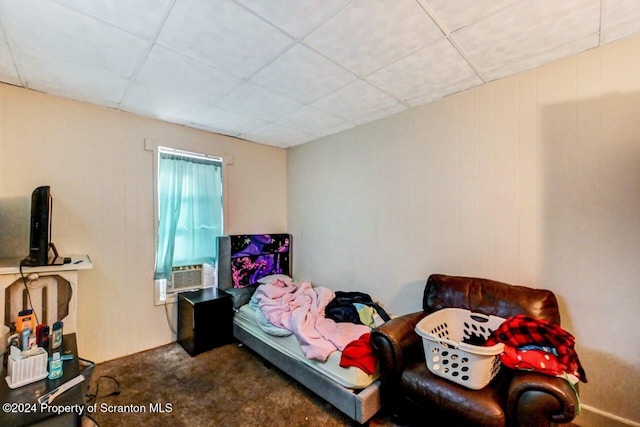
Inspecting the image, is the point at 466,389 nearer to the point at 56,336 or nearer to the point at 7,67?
the point at 56,336

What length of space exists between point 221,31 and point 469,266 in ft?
8.05

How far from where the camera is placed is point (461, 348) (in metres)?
1.54

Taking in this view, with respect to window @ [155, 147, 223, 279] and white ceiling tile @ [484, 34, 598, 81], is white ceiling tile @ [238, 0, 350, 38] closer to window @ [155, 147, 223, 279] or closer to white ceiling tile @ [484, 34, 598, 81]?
white ceiling tile @ [484, 34, 598, 81]

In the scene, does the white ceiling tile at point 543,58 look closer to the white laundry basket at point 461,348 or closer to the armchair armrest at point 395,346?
the white laundry basket at point 461,348

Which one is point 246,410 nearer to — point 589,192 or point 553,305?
point 553,305

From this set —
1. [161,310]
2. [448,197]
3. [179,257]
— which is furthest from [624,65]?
[161,310]

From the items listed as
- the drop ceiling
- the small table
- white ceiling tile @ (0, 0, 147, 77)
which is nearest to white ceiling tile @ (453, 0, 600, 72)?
the drop ceiling

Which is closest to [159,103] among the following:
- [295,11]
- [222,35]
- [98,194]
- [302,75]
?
[98,194]

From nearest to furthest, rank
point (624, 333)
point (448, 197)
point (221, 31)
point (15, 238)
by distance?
point (221, 31) < point (624, 333) < point (15, 238) < point (448, 197)

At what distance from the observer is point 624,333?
5.52 feet

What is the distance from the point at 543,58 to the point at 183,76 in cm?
255

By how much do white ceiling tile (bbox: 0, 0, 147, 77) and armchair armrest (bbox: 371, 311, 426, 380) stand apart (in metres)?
2.40

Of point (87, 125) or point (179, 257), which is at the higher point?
point (87, 125)

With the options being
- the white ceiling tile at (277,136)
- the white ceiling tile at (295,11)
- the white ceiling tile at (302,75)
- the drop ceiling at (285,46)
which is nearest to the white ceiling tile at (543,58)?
the drop ceiling at (285,46)
